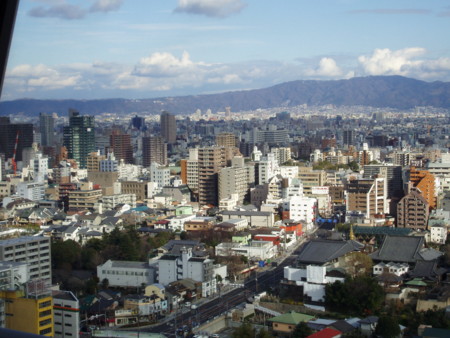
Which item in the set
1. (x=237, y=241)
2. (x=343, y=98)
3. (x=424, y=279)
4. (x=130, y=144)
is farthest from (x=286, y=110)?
(x=424, y=279)

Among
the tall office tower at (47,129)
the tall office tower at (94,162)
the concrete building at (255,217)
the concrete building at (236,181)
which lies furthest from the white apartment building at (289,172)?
the tall office tower at (47,129)

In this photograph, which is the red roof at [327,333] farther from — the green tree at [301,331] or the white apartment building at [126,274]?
the white apartment building at [126,274]

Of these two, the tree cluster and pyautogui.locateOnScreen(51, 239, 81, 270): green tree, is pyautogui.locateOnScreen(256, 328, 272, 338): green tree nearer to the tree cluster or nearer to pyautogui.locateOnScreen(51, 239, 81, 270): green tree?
the tree cluster

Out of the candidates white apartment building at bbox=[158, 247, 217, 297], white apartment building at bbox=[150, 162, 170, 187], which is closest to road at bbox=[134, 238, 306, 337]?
white apartment building at bbox=[158, 247, 217, 297]

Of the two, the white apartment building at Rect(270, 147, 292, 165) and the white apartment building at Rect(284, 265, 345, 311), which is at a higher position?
the white apartment building at Rect(270, 147, 292, 165)

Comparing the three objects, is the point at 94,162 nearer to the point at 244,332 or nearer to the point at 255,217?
the point at 255,217
